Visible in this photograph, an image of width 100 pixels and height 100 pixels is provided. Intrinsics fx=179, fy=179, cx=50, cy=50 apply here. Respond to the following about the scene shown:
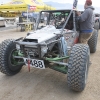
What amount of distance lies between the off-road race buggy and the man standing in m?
0.18

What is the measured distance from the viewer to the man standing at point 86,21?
16.9 feet

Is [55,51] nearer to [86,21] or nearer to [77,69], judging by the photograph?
[77,69]

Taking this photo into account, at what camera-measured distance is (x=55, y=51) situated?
4.61 m

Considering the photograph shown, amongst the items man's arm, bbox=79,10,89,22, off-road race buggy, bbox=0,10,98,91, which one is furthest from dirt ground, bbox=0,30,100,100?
man's arm, bbox=79,10,89,22

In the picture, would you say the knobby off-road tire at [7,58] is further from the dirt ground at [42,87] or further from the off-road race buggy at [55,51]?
the dirt ground at [42,87]

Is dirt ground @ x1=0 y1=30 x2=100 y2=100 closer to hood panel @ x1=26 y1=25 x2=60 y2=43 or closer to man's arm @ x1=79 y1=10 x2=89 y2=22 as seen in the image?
hood panel @ x1=26 y1=25 x2=60 y2=43

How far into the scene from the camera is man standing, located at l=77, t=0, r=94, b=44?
5141mm

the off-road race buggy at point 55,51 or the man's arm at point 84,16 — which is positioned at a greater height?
the man's arm at point 84,16

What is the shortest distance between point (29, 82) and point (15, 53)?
0.91 m

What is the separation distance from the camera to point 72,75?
362 centimetres

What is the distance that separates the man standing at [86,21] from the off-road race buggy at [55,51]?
18cm

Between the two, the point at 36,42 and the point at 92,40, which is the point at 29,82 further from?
the point at 92,40

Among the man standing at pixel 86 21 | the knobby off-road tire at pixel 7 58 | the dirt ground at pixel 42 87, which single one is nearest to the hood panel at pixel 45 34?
the knobby off-road tire at pixel 7 58

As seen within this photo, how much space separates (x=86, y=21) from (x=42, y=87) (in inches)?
94.6
